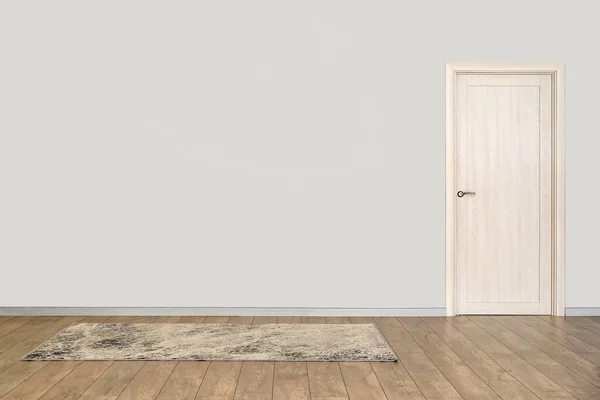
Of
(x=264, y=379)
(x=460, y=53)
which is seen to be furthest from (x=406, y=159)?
(x=264, y=379)

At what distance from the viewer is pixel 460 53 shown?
543 centimetres

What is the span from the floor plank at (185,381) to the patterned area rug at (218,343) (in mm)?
153

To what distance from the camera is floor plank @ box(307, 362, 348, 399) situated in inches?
128

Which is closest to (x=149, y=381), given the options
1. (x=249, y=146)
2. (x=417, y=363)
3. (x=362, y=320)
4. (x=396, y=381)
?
(x=396, y=381)

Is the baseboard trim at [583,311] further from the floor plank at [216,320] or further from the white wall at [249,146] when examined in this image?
the floor plank at [216,320]

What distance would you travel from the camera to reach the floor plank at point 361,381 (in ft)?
10.6

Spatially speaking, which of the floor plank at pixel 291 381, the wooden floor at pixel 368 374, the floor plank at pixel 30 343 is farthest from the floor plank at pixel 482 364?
the floor plank at pixel 30 343

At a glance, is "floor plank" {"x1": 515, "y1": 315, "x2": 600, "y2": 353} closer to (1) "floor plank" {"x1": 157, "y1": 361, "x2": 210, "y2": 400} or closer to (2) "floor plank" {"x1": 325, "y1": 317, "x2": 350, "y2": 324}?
(2) "floor plank" {"x1": 325, "y1": 317, "x2": 350, "y2": 324}

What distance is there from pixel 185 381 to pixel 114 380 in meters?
0.38

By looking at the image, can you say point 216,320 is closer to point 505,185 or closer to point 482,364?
point 482,364

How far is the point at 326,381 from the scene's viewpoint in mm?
3479

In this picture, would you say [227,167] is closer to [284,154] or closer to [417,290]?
[284,154]

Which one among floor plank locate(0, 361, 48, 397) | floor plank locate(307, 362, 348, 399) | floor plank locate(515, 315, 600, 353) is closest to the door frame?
floor plank locate(515, 315, 600, 353)

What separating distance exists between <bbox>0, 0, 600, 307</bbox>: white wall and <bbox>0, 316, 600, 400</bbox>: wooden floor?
946 millimetres
